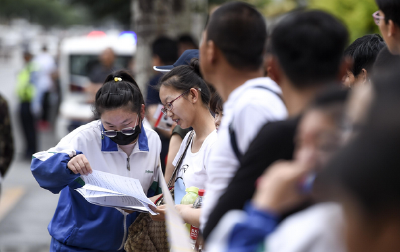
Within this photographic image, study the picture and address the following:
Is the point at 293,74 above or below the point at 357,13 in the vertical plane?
above

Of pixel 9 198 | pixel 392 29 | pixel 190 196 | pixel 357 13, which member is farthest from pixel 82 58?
pixel 392 29

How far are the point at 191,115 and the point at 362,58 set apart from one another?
3.47 ft

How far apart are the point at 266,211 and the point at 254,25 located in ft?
2.58

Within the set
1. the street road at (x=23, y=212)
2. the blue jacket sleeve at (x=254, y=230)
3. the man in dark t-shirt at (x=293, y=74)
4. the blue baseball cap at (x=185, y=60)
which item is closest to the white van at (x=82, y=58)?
the street road at (x=23, y=212)

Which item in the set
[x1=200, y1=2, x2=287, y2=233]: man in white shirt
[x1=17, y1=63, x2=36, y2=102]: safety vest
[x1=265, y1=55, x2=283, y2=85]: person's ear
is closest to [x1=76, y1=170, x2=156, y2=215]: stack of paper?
[x1=200, y1=2, x2=287, y2=233]: man in white shirt

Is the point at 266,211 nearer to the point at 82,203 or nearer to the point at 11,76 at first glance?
the point at 82,203

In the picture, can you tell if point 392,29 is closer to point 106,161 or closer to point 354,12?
point 106,161

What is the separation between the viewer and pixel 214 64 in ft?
5.75

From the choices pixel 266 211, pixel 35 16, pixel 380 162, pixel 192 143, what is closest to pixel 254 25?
pixel 266 211

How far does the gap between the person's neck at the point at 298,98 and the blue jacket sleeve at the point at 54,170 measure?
148cm

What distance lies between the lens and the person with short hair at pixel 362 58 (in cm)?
291

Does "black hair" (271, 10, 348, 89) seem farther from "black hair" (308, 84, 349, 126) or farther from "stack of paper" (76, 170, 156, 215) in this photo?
"stack of paper" (76, 170, 156, 215)

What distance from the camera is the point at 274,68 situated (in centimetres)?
156

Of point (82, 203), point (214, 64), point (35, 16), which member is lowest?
point (35, 16)
